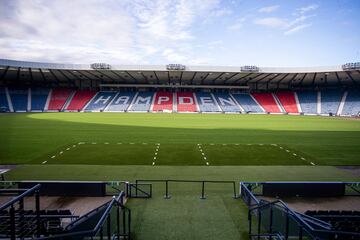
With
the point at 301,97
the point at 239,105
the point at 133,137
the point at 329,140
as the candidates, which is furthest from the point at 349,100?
the point at 133,137

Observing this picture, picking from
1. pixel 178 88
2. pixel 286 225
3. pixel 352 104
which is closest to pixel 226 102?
pixel 178 88

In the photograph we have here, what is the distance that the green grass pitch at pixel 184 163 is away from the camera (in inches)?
388

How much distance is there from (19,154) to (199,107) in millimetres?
60558

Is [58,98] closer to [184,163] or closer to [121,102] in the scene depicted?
[121,102]

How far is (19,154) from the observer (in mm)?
21312

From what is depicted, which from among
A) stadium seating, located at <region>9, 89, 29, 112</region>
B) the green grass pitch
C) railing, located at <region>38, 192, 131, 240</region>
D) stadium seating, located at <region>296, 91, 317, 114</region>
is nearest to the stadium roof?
stadium seating, located at <region>296, 91, 317, 114</region>

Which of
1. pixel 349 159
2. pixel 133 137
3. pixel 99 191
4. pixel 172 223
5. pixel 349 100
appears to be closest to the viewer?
pixel 172 223

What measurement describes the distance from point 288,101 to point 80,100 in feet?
207

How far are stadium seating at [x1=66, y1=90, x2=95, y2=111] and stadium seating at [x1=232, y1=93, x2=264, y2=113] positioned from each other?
45783 mm

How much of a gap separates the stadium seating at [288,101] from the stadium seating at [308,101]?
190cm

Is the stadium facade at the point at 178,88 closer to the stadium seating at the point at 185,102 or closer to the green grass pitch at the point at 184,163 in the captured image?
the stadium seating at the point at 185,102

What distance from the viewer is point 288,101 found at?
268 feet

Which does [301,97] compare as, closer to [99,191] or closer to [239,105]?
[239,105]

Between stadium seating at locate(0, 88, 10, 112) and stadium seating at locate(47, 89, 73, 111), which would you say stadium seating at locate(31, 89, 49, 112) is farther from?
stadium seating at locate(0, 88, 10, 112)
